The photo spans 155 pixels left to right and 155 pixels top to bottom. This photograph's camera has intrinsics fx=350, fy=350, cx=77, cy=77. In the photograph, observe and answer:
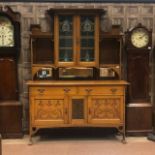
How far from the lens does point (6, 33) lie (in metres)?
5.10

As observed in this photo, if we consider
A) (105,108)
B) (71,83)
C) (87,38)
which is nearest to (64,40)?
(87,38)

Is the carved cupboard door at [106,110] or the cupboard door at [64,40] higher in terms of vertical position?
the cupboard door at [64,40]

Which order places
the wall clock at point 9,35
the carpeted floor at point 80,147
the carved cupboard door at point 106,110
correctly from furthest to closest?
1. the wall clock at point 9,35
2. the carved cupboard door at point 106,110
3. the carpeted floor at point 80,147

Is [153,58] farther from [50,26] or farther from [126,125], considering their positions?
[50,26]

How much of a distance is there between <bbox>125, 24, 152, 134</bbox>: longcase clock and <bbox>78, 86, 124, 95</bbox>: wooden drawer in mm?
369

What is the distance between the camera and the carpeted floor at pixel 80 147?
4527mm

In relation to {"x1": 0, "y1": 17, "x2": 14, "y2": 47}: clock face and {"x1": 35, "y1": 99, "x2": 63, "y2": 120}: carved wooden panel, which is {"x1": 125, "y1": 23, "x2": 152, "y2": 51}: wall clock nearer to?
{"x1": 35, "y1": 99, "x2": 63, "y2": 120}: carved wooden panel

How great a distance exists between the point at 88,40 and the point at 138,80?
3.17 ft

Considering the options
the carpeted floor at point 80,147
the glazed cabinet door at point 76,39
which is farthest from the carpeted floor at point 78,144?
the glazed cabinet door at point 76,39

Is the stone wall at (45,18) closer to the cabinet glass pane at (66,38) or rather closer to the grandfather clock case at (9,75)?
the grandfather clock case at (9,75)

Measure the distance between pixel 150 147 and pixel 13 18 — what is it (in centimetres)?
266

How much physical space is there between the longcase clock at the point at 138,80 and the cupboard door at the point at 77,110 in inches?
28.6

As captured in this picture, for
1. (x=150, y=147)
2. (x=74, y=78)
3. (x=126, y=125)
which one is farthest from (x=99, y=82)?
(x=150, y=147)

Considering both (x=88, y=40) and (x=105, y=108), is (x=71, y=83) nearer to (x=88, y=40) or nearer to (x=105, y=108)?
(x=105, y=108)
